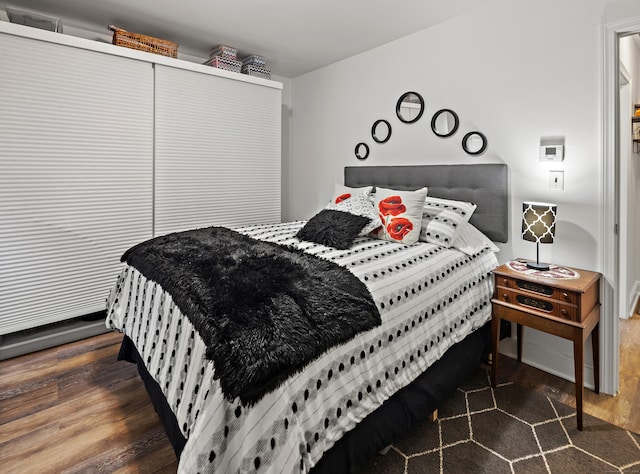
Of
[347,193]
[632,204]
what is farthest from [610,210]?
[347,193]

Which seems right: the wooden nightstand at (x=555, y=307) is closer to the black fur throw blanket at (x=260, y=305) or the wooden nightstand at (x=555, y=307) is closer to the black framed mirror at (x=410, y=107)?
the black fur throw blanket at (x=260, y=305)

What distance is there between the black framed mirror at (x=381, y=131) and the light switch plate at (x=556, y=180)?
4.63ft

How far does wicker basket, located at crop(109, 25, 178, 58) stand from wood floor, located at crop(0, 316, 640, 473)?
7.88ft

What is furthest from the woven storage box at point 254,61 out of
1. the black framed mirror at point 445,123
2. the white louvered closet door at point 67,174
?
the black framed mirror at point 445,123

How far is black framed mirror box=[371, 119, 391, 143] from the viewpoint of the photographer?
3.31 m

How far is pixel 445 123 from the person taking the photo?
2.86m

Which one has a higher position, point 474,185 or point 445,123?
point 445,123

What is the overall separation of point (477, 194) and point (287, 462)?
220 centimetres

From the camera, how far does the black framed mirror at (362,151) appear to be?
11.6 feet

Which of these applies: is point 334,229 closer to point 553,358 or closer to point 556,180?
point 556,180

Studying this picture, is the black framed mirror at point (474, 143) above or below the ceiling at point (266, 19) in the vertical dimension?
below

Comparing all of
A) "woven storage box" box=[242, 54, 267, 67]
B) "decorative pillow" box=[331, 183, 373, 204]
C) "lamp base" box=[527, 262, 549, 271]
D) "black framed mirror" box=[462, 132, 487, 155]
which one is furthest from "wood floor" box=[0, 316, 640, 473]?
"woven storage box" box=[242, 54, 267, 67]

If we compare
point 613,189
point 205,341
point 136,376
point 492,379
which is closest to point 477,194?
point 613,189

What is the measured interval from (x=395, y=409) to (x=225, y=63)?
10.8 ft
